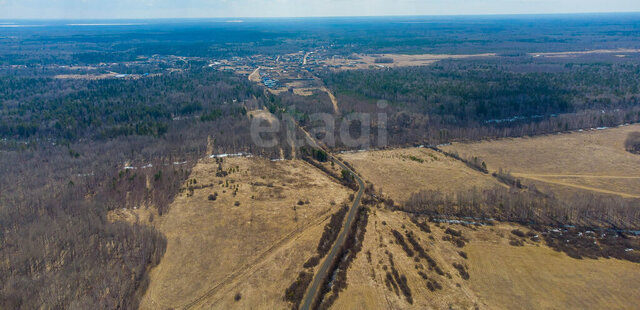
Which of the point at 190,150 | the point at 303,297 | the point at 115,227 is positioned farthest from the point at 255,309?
the point at 190,150

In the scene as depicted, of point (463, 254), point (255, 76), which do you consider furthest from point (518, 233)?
point (255, 76)

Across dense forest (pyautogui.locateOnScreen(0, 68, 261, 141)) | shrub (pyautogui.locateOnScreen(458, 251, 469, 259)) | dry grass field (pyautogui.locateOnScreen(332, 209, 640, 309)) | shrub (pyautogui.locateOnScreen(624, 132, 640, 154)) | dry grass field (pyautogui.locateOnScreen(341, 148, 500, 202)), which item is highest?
dense forest (pyautogui.locateOnScreen(0, 68, 261, 141))

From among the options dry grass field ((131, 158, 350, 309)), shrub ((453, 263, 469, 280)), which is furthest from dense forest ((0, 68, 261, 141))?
shrub ((453, 263, 469, 280))

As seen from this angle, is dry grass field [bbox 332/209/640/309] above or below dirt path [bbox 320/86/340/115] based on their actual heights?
below

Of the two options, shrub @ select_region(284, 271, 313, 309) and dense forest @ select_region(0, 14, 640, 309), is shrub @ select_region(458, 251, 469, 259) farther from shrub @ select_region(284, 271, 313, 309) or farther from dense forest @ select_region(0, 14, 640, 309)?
shrub @ select_region(284, 271, 313, 309)

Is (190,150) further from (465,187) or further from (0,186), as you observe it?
(465,187)

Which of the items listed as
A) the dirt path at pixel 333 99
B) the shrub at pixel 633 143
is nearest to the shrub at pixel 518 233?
the shrub at pixel 633 143

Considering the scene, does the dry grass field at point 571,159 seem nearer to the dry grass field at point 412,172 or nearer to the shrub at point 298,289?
the dry grass field at point 412,172

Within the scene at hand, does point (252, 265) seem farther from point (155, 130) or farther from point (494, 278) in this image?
point (155, 130)
